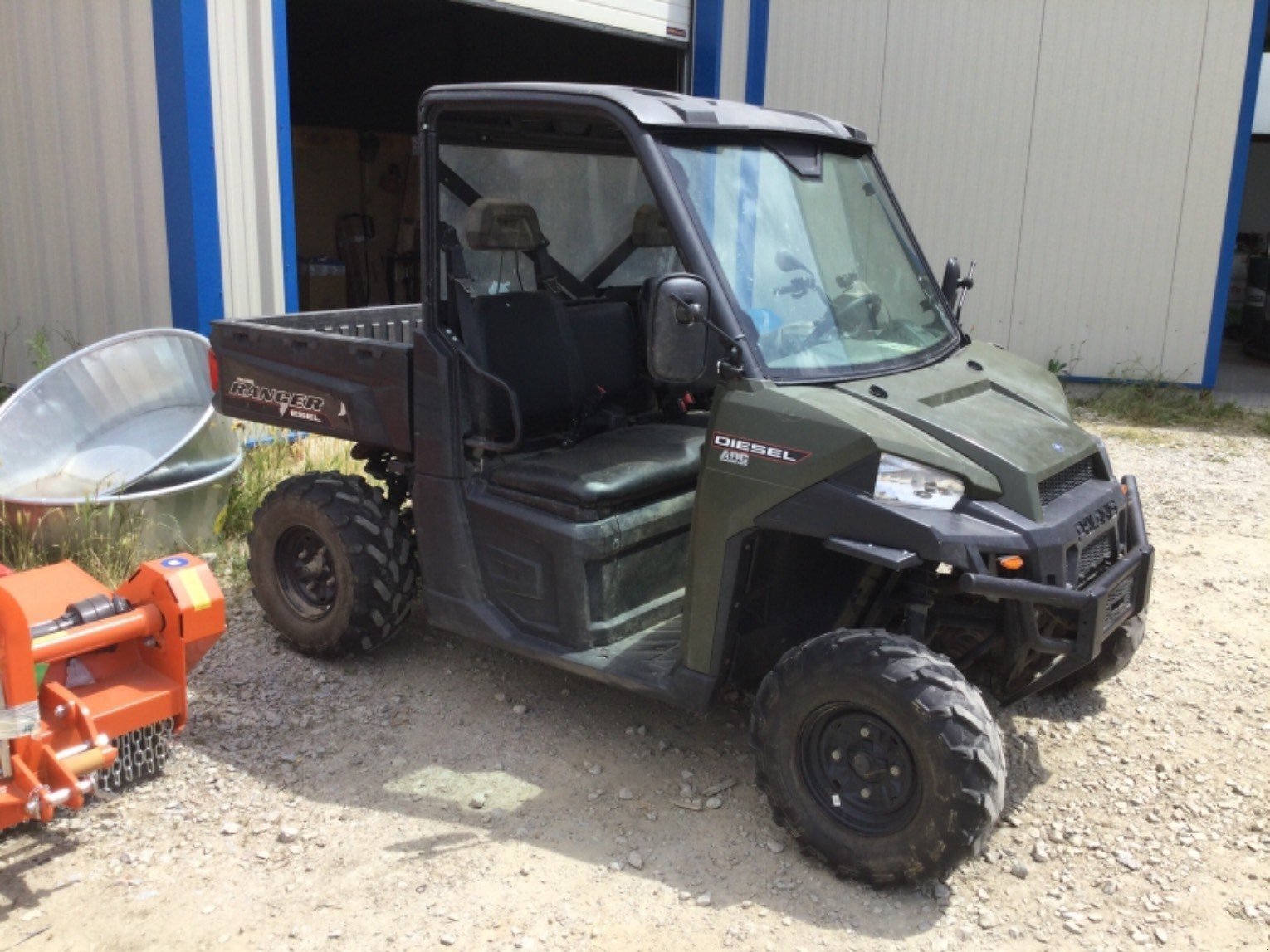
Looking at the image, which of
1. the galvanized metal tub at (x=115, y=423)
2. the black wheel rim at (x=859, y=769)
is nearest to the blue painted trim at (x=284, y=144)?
the galvanized metal tub at (x=115, y=423)

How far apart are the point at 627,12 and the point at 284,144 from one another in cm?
381

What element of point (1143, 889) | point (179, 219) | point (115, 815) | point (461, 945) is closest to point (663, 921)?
point (461, 945)

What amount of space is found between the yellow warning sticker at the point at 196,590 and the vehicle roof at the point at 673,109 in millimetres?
1716

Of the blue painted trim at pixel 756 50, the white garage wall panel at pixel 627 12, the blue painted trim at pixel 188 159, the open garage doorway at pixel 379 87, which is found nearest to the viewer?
the blue painted trim at pixel 188 159

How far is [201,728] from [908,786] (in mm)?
2449

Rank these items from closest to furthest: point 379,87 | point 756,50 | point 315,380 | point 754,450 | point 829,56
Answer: point 754,450, point 315,380, point 756,50, point 829,56, point 379,87

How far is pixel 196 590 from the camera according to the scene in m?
3.62

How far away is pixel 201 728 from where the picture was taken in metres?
4.12

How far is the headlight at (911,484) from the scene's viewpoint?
318 cm

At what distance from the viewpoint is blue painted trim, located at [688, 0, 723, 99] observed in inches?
404

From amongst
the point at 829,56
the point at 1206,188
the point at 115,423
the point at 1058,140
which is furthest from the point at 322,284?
the point at 1206,188

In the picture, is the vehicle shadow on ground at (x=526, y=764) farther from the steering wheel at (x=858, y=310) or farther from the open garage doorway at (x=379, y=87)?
the open garage doorway at (x=379, y=87)

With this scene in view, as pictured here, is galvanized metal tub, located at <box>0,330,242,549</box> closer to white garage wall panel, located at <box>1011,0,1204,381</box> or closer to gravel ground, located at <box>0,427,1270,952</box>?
gravel ground, located at <box>0,427,1270,952</box>

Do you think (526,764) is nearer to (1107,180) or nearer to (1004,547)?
(1004,547)
